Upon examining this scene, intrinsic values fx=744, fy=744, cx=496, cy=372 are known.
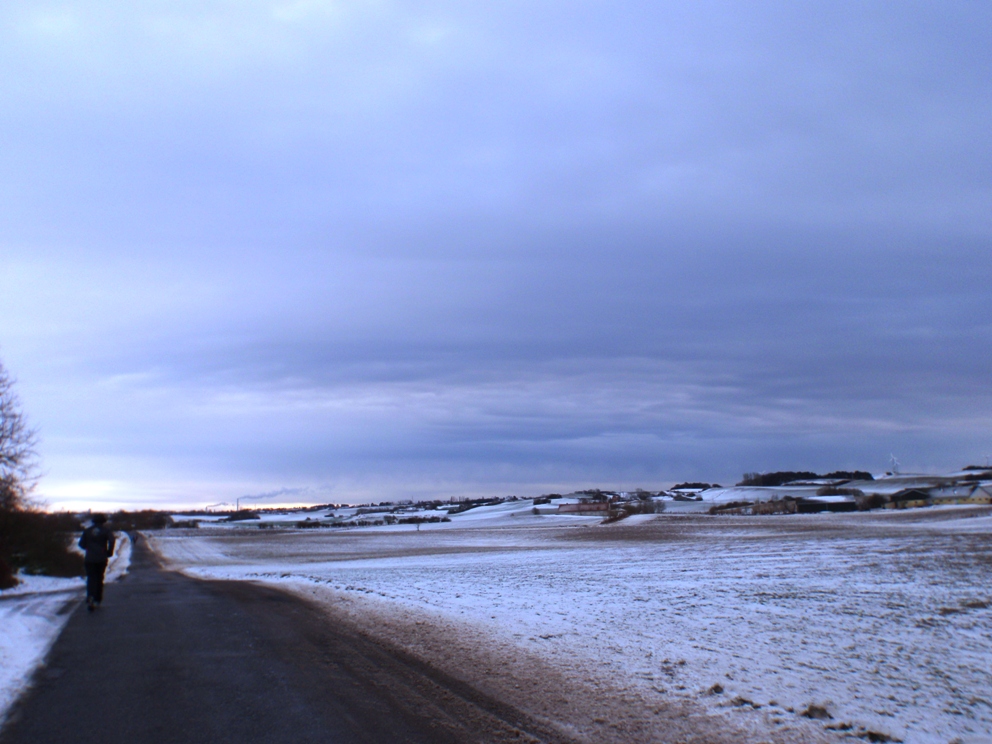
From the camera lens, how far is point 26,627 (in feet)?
42.1

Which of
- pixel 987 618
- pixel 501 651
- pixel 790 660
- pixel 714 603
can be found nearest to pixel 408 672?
pixel 501 651

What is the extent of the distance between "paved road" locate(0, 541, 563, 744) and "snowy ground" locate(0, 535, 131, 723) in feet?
0.74

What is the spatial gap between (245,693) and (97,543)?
32.0 feet

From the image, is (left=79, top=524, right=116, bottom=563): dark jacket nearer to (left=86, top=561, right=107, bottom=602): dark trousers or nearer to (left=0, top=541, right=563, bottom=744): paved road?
(left=86, top=561, right=107, bottom=602): dark trousers

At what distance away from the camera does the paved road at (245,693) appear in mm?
6824

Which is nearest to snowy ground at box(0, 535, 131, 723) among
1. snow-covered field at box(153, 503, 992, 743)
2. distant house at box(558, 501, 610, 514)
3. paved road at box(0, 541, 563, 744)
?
paved road at box(0, 541, 563, 744)

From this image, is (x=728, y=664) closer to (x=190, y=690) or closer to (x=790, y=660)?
(x=790, y=660)

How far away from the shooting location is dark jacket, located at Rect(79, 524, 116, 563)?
622 inches

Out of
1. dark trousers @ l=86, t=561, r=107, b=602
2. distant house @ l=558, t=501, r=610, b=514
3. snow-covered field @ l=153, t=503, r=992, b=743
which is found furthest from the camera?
distant house @ l=558, t=501, r=610, b=514

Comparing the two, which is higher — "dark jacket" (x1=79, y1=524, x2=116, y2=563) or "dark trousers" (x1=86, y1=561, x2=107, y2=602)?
"dark jacket" (x1=79, y1=524, x2=116, y2=563)

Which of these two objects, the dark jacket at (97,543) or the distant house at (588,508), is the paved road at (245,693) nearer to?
the dark jacket at (97,543)

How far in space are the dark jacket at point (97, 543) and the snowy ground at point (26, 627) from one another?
1.18 m

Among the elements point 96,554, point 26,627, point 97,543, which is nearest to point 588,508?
point 97,543

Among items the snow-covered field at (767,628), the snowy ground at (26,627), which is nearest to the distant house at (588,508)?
the snow-covered field at (767,628)
